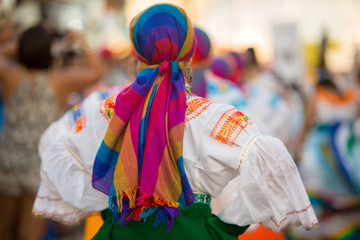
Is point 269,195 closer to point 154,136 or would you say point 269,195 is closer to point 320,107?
point 154,136

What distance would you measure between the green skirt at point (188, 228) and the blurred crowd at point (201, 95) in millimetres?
219

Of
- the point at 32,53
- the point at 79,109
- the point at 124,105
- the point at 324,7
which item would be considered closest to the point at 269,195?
the point at 124,105

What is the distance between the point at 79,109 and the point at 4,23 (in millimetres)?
2195

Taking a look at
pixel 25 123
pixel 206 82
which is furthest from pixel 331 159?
pixel 25 123

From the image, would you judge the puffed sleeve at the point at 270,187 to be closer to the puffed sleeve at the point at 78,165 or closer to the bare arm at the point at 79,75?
the puffed sleeve at the point at 78,165

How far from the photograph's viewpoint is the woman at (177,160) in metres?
1.80

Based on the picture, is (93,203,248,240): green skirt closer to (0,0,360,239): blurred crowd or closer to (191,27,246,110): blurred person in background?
(0,0,360,239): blurred crowd

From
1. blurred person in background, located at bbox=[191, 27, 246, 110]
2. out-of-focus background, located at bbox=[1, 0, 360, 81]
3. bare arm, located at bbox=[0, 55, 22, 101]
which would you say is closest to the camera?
bare arm, located at bbox=[0, 55, 22, 101]

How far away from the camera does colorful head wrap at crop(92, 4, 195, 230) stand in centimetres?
181

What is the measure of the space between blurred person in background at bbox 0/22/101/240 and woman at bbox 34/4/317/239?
1.76 m

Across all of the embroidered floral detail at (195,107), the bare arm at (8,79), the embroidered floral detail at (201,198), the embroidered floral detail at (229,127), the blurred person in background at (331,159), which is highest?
the embroidered floral detail at (195,107)

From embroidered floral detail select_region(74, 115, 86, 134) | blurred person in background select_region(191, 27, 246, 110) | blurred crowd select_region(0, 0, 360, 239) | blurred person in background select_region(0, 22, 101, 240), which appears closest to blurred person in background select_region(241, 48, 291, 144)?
blurred crowd select_region(0, 0, 360, 239)

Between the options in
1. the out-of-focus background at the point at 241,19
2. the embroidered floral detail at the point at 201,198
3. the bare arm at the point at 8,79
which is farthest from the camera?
the out-of-focus background at the point at 241,19

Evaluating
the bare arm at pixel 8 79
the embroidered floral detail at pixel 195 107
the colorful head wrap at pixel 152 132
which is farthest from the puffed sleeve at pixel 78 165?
the bare arm at pixel 8 79
